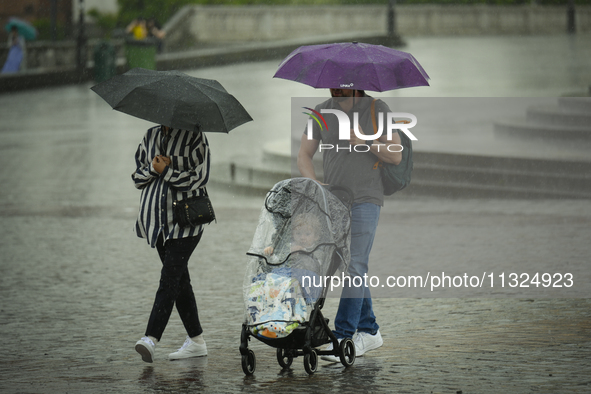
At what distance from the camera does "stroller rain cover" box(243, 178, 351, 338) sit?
5.08 metres

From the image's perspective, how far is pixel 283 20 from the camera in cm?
4212

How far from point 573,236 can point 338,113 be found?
4.24m

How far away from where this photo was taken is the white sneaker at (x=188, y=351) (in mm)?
5629

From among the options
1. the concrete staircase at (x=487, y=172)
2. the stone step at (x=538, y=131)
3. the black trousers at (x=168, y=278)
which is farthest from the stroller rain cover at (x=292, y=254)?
the stone step at (x=538, y=131)

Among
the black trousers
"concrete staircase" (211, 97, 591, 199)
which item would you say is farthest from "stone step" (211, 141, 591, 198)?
the black trousers

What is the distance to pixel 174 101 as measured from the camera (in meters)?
5.28

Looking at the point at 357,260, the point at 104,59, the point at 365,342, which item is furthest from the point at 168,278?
the point at 104,59

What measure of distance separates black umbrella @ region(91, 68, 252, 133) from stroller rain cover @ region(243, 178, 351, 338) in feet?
1.72

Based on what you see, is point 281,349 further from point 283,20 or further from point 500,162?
point 283,20

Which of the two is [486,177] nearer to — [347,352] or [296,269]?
[347,352]

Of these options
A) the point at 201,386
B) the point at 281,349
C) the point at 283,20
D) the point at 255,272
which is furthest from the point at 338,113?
the point at 283,20

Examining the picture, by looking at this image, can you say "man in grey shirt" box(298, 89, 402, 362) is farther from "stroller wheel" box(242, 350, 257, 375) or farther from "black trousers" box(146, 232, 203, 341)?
"black trousers" box(146, 232, 203, 341)

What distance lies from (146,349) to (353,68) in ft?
6.38

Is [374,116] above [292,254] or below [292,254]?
above
